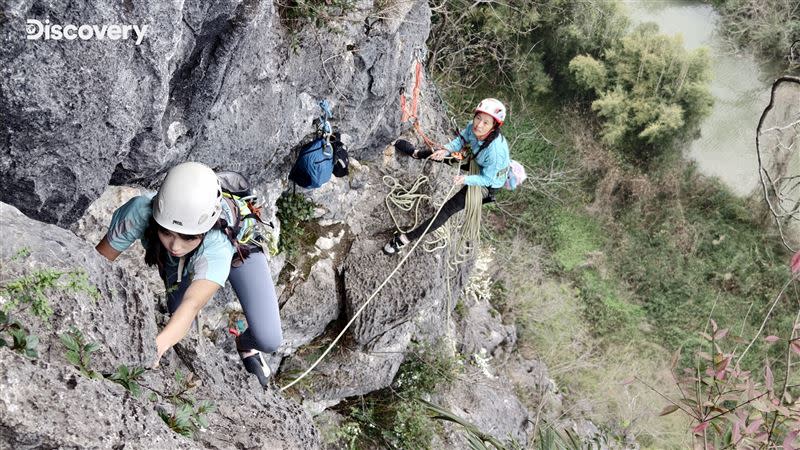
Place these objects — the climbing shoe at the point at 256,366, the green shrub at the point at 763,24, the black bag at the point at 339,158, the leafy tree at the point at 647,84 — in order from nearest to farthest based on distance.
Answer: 1. the climbing shoe at the point at 256,366
2. the black bag at the point at 339,158
3. the leafy tree at the point at 647,84
4. the green shrub at the point at 763,24

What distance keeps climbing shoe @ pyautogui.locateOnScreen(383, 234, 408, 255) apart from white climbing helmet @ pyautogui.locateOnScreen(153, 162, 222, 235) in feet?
8.86

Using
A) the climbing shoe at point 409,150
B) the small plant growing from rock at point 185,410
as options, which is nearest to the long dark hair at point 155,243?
the small plant growing from rock at point 185,410

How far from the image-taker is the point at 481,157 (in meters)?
5.10

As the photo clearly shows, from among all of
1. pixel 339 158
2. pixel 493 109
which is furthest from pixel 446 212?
pixel 339 158

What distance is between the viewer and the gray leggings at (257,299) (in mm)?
3408

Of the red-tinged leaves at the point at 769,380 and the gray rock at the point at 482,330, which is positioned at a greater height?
the red-tinged leaves at the point at 769,380

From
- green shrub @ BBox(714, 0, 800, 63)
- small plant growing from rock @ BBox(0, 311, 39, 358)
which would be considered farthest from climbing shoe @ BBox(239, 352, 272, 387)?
green shrub @ BBox(714, 0, 800, 63)

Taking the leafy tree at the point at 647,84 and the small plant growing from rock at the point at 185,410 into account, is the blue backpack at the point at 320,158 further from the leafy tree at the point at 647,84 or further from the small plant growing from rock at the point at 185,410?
the leafy tree at the point at 647,84

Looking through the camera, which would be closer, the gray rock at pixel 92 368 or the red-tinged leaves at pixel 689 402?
the gray rock at pixel 92 368

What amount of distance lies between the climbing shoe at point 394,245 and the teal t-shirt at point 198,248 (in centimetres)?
253

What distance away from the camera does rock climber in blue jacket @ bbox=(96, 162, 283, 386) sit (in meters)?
2.71

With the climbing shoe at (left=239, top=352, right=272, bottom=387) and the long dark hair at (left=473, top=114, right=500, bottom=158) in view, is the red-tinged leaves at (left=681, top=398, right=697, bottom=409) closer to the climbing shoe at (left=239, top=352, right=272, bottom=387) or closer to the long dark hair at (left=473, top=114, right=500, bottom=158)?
the climbing shoe at (left=239, top=352, right=272, bottom=387)

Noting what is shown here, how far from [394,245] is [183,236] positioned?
110 inches

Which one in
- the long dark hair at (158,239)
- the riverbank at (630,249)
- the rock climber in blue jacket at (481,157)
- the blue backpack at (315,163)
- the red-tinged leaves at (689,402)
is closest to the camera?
the red-tinged leaves at (689,402)
